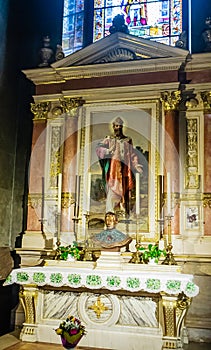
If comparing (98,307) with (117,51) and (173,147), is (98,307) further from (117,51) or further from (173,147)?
(117,51)

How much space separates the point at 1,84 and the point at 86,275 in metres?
3.97

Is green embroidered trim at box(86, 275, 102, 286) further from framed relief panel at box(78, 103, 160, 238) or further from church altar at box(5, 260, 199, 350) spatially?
framed relief panel at box(78, 103, 160, 238)

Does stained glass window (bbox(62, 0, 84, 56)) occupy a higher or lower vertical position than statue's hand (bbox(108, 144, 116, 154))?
higher

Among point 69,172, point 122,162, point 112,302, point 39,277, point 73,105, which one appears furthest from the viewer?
point 73,105

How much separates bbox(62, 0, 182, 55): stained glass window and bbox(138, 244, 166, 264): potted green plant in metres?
4.06

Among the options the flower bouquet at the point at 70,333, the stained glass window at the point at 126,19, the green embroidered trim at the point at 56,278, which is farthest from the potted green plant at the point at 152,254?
the stained glass window at the point at 126,19

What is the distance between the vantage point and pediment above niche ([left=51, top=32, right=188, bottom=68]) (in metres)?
7.76

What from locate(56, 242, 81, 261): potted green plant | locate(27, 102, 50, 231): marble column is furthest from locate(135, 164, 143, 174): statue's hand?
locate(27, 102, 50, 231): marble column

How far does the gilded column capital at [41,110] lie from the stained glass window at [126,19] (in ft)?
5.15

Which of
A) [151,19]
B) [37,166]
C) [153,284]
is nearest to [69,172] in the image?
[37,166]

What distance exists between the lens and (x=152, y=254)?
21.4ft

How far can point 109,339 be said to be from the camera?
20.1 ft

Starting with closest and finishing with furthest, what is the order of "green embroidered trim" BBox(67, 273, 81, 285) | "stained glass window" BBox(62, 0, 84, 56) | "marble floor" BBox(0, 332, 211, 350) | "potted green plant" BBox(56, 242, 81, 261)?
"marble floor" BBox(0, 332, 211, 350) → "green embroidered trim" BBox(67, 273, 81, 285) → "potted green plant" BBox(56, 242, 81, 261) → "stained glass window" BBox(62, 0, 84, 56)

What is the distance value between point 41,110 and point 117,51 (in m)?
1.69
